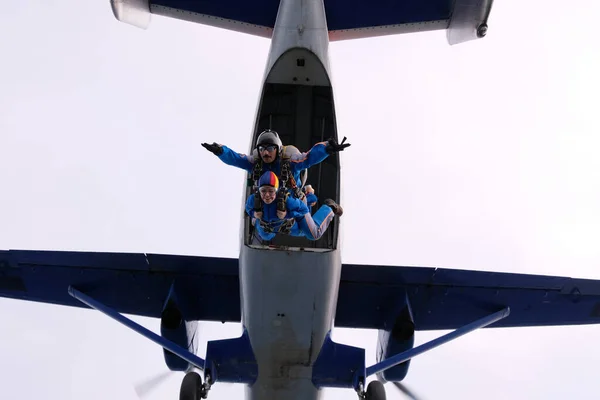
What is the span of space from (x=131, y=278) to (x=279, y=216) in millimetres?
7304

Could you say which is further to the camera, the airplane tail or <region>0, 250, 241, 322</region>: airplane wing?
<region>0, 250, 241, 322</region>: airplane wing

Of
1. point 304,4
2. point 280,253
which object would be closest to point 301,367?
point 280,253

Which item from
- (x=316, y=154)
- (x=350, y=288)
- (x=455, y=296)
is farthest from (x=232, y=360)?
(x=455, y=296)

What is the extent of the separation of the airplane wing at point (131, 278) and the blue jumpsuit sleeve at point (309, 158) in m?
5.97

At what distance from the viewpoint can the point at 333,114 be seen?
11938 mm

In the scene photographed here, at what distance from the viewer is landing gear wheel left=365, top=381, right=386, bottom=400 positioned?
12.5m

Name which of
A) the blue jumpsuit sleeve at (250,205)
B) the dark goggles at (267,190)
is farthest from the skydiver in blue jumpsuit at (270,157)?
the dark goggles at (267,190)

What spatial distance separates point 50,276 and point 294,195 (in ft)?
27.9

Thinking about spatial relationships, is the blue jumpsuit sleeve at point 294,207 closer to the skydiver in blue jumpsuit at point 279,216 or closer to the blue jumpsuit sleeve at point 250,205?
the skydiver in blue jumpsuit at point 279,216

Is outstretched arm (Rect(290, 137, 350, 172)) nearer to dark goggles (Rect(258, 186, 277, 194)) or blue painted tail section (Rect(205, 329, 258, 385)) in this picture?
dark goggles (Rect(258, 186, 277, 194))

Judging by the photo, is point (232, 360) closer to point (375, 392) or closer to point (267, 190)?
point (375, 392)

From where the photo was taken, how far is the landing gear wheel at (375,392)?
40.9ft

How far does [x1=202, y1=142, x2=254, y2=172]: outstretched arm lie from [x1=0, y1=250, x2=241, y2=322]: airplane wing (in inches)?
230

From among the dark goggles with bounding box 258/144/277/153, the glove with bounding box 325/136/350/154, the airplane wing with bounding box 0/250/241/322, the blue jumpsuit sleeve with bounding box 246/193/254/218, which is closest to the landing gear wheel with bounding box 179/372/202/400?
the airplane wing with bounding box 0/250/241/322
